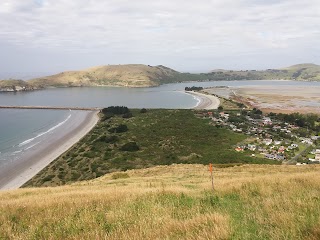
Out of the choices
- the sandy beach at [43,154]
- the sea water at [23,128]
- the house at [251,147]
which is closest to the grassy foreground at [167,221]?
the sandy beach at [43,154]

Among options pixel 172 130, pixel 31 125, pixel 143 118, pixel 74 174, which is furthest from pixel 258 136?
pixel 31 125

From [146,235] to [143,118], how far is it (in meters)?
107

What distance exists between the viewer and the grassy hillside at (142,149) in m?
55.1

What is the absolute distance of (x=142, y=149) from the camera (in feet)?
230

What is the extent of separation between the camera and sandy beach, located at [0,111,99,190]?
175ft

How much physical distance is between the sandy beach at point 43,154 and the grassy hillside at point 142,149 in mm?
2460

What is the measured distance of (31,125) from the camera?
107062 mm

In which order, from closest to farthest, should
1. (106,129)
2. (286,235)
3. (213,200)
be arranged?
(286,235) < (213,200) < (106,129)

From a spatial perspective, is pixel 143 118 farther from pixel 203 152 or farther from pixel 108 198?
pixel 108 198

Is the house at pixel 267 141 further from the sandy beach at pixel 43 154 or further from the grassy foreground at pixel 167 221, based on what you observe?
the grassy foreground at pixel 167 221

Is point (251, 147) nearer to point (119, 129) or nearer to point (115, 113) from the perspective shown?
point (119, 129)

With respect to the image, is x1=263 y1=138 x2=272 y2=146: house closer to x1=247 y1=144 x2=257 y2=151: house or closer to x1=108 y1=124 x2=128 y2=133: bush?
x1=247 y1=144 x2=257 y2=151: house

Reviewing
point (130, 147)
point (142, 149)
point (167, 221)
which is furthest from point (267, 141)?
point (167, 221)

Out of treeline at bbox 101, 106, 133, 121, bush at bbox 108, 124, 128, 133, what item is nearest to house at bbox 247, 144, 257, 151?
bush at bbox 108, 124, 128, 133
